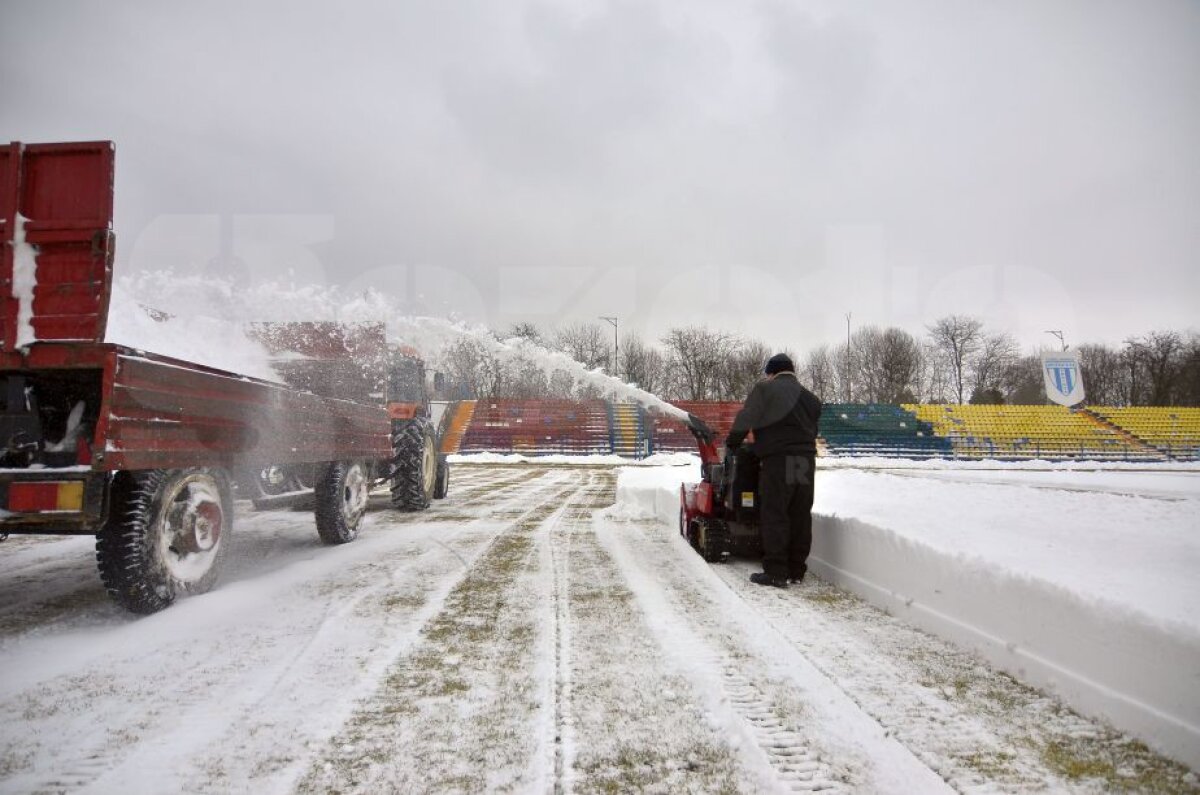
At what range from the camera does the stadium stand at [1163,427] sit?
31.0 meters

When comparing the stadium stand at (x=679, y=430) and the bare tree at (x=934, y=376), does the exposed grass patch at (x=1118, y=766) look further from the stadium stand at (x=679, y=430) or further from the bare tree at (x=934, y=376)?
the bare tree at (x=934, y=376)

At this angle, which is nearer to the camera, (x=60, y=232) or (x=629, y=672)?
(x=629, y=672)

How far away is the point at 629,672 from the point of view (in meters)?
3.06

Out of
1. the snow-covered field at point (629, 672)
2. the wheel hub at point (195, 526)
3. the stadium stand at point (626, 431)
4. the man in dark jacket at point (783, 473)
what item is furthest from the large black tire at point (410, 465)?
the stadium stand at point (626, 431)

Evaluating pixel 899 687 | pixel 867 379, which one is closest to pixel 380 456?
pixel 899 687

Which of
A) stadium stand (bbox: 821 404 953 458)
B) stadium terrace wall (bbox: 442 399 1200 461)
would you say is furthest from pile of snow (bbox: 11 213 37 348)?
stadium stand (bbox: 821 404 953 458)

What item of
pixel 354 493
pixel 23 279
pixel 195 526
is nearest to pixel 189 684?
pixel 195 526

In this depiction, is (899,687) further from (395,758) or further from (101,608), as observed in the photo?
(101,608)

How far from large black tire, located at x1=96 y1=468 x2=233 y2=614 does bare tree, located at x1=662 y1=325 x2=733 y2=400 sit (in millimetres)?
44077

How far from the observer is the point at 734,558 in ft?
19.7

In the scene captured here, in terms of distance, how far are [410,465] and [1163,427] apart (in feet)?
128

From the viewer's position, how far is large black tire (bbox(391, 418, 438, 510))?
9.36 metres

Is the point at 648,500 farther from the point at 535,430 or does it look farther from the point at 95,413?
the point at 535,430

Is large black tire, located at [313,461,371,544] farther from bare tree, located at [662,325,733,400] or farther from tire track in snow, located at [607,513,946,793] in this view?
bare tree, located at [662,325,733,400]
